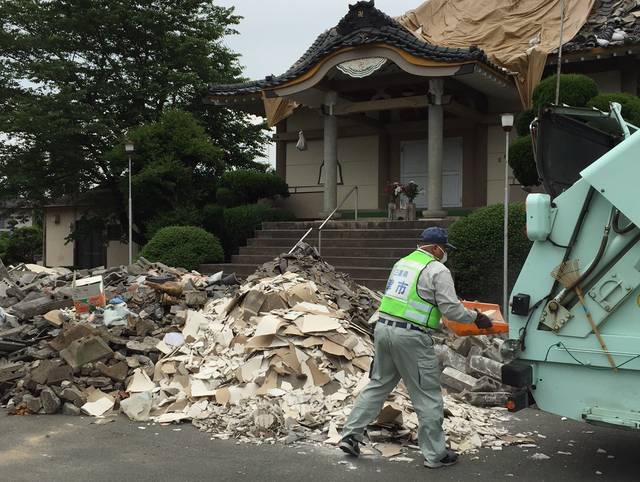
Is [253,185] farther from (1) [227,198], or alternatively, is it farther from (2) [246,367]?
(2) [246,367]

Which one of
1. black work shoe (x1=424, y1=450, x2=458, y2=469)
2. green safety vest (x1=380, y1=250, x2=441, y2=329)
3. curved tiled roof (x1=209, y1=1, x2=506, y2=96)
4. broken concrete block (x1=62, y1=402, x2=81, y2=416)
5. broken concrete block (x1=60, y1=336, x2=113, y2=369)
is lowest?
broken concrete block (x1=62, y1=402, x2=81, y2=416)

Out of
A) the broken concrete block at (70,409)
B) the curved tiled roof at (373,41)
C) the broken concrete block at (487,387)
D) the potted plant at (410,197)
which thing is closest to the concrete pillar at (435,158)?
the potted plant at (410,197)

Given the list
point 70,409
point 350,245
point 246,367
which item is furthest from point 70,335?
point 350,245

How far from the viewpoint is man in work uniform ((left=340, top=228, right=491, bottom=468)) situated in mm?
4980

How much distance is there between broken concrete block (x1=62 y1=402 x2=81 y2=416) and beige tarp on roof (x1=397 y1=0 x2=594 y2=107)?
1156cm

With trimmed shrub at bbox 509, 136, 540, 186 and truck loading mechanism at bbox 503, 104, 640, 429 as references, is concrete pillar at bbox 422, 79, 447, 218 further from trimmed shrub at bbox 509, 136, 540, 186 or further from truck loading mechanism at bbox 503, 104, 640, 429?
truck loading mechanism at bbox 503, 104, 640, 429

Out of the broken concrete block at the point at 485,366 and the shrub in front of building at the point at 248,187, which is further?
the shrub in front of building at the point at 248,187

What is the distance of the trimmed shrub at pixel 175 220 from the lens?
16.6 m

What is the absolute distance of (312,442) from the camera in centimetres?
561

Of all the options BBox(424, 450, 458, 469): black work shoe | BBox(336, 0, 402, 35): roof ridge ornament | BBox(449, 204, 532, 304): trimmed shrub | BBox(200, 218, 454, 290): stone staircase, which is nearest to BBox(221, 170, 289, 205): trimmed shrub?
BBox(200, 218, 454, 290): stone staircase

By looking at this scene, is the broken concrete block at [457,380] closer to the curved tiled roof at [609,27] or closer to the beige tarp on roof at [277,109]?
the curved tiled roof at [609,27]

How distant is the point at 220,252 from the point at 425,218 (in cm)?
452

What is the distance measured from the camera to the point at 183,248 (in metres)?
14.5

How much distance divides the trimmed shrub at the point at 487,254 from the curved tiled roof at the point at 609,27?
5059 millimetres
